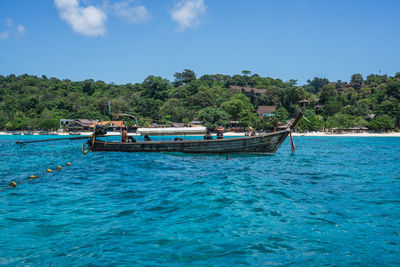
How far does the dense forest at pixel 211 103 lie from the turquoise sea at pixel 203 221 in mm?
36732

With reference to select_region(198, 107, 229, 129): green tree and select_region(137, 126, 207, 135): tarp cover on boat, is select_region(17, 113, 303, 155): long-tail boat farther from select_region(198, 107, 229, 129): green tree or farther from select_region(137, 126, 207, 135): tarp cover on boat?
select_region(198, 107, 229, 129): green tree

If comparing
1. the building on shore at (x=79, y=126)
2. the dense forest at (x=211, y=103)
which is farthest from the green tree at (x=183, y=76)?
the building on shore at (x=79, y=126)

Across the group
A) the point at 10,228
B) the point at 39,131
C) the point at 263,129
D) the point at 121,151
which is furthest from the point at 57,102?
the point at 10,228

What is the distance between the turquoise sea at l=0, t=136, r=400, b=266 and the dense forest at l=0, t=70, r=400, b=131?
36732 mm

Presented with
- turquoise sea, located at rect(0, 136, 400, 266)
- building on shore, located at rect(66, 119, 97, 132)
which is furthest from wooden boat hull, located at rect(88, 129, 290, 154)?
building on shore, located at rect(66, 119, 97, 132)

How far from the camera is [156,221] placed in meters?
8.28

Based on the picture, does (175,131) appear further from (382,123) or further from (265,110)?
(265,110)

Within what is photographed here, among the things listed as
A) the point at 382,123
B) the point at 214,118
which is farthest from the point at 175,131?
the point at 382,123

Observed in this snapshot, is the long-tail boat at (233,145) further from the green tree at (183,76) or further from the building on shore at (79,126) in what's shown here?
the green tree at (183,76)

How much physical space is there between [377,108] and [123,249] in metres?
82.0

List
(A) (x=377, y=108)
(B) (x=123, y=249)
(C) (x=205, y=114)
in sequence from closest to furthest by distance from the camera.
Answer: (B) (x=123, y=249), (A) (x=377, y=108), (C) (x=205, y=114)

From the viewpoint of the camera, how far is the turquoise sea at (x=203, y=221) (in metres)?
6.12

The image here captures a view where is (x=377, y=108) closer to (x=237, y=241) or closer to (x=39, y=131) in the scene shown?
(x=237, y=241)

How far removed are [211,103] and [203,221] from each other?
9561 centimetres
